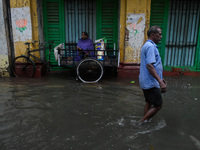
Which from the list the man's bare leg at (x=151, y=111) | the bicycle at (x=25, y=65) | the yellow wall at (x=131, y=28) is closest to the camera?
the man's bare leg at (x=151, y=111)

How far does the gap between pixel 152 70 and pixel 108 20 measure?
447cm

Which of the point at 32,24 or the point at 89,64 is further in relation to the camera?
the point at 32,24

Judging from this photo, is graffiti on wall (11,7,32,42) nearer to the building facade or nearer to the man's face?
the building facade

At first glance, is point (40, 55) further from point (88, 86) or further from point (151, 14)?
point (151, 14)

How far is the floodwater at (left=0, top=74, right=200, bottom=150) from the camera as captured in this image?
2.45 m

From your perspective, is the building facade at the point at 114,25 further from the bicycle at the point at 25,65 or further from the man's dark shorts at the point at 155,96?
the man's dark shorts at the point at 155,96

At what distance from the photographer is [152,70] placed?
2.56m

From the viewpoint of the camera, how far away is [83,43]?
6137 millimetres

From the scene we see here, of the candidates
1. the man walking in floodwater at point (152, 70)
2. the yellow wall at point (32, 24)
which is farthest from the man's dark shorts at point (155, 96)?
the yellow wall at point (32, 24)

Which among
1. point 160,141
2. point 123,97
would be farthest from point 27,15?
point 160,141

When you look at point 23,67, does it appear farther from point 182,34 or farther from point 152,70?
point 182,34

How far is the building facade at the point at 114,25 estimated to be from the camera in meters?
5.89

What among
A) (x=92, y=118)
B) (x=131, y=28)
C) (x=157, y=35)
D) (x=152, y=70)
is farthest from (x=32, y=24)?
(x=152, y=70)

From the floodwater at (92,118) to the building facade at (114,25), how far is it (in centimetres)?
159
